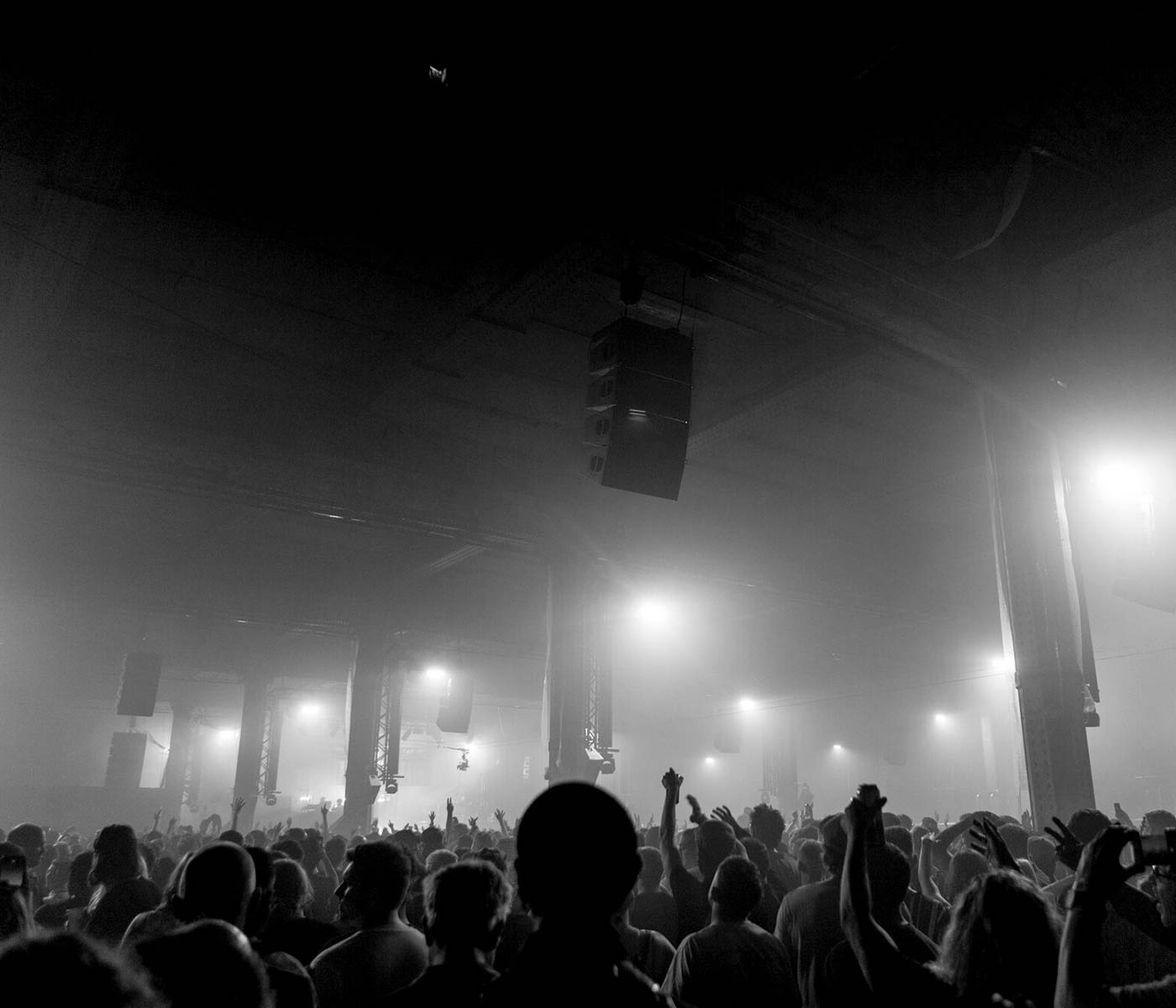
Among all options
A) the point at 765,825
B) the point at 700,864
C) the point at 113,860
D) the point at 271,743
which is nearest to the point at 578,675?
the point at 765,825

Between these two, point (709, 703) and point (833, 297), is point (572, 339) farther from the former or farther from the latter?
point (709, 703)

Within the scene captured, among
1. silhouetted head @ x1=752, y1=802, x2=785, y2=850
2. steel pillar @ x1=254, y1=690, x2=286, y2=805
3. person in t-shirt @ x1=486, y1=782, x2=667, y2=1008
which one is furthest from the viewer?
steel pillar @ x1=254, y1=690, x2=286, y2=805

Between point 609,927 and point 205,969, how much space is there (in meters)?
0.81

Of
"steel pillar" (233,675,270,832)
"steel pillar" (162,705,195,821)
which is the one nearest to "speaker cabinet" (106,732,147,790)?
"steel pillar" (162,705,195,821)

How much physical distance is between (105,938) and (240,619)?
16.4 metres

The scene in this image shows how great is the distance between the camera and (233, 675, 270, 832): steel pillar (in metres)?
23.9

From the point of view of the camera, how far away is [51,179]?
7266mm

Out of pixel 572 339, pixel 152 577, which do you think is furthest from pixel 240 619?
pixel 572 339

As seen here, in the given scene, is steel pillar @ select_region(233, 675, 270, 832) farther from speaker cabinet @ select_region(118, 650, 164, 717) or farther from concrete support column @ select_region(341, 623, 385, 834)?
concrete support column @ select_region(341, 623, 385, 834)

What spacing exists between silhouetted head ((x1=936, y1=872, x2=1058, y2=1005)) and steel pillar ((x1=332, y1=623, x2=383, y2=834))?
16.9m

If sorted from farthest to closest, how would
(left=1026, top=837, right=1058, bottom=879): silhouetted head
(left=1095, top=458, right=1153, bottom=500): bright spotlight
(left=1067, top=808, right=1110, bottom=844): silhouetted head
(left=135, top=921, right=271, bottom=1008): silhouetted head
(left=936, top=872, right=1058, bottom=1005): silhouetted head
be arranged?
(left=1095, top=458, right=1153, bottom=500): bright spotlight → (left=1026, top=837, right=1058, bottom=879): silhouetted head → (left=1067, top=808, right=1110, bottom=844): silhouetted head → (left=936, top=872, right=1058, bottom=1005): silhouetted head → (left=135, top=921, right=271, bottom=1008): silhouetted head

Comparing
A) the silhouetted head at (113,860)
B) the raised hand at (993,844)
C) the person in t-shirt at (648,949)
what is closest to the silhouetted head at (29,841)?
the silhouetted head at (113,860)

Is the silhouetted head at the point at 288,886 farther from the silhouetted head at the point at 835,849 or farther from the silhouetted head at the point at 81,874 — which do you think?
the silhouetted head at the point at 81,874

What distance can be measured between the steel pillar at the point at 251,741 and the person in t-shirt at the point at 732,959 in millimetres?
21946
